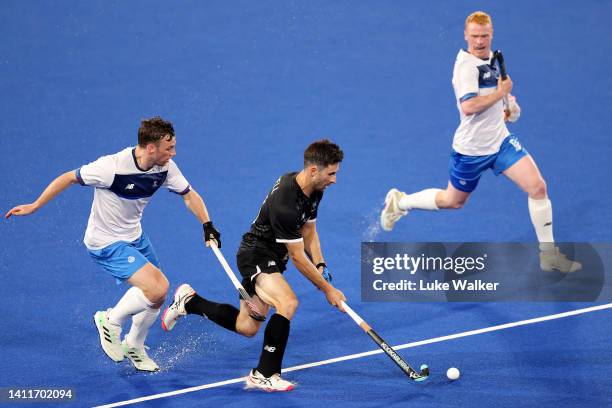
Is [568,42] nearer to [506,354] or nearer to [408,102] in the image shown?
[408,102]

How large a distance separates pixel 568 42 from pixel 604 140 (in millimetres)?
2097

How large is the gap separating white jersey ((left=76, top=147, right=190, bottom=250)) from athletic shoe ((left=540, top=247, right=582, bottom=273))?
3185 mm

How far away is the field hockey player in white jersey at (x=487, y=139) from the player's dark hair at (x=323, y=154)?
70.0 inches

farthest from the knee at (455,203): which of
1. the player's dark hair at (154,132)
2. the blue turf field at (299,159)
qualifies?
the player's dark hair at (154,132)

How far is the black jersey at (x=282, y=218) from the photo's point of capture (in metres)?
6.80

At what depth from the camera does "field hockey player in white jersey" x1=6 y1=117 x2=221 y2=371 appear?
23.2 ft

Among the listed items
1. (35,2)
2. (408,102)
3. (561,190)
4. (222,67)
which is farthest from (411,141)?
(35,2)

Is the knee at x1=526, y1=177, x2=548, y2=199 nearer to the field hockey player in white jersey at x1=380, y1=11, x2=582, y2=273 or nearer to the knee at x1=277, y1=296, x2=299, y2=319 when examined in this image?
the field hockey player in white jersey at x1=380, y1=11, x2=582, y2=273

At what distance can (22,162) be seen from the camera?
10344 millimetres

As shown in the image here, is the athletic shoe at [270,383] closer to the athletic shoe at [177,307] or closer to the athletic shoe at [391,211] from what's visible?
the athletic shoe at [177,307]

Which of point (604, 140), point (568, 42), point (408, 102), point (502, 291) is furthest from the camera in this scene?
point (568, 42)

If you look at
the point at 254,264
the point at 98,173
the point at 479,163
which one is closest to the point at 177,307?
the point at 254,264

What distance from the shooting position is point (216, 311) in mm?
7379

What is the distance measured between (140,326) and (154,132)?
4.73ft
